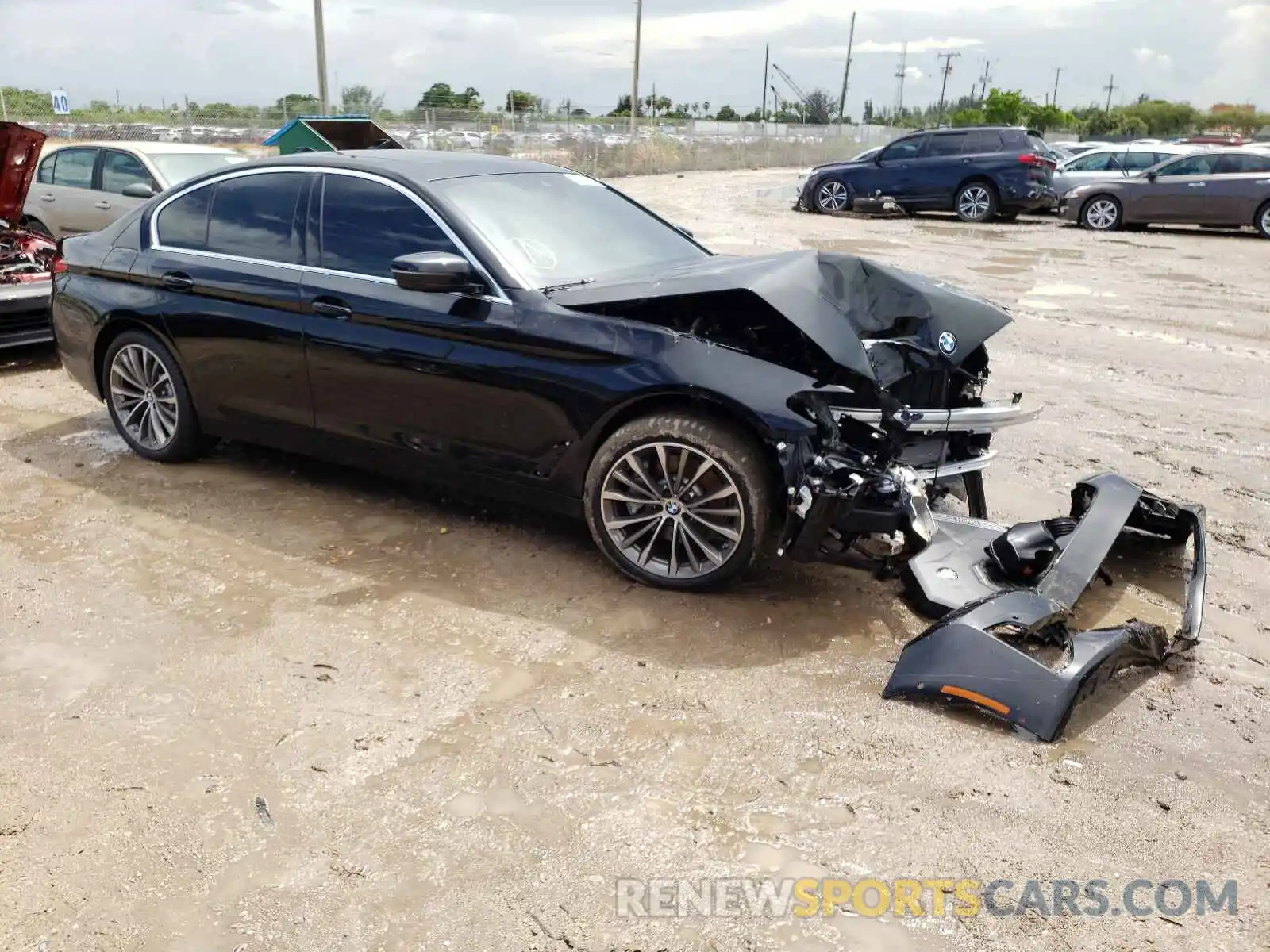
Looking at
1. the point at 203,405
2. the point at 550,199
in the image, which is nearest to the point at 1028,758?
the point at 550,199

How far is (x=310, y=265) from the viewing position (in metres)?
4.75

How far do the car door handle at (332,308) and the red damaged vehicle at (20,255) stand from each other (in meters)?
4.04

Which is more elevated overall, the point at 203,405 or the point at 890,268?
the point at 890,268

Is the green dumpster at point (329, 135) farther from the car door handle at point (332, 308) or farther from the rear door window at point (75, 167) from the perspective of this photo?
the car door handle at point (332, 308)

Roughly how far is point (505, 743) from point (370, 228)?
2601mm

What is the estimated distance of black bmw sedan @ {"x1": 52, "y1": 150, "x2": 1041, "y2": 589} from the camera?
152 inches

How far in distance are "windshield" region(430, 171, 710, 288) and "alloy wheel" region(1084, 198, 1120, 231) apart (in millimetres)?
15300

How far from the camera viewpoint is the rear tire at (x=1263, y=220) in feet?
54.6

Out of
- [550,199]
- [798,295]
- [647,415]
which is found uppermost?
[550,199]

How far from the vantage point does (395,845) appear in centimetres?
269

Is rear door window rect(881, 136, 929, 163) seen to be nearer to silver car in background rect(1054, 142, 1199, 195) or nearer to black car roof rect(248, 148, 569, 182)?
silver car in background rect(1054, 142, 1199, 195)

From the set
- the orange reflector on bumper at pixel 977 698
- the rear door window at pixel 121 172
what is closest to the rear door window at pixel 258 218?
the orange reflector on bumper at pixel 977 698

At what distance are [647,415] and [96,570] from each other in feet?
8.13

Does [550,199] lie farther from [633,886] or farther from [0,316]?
[0,316]
